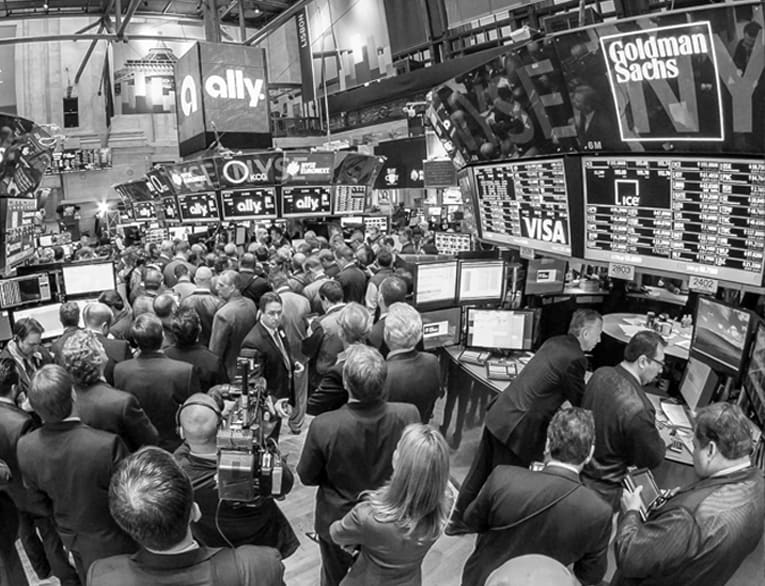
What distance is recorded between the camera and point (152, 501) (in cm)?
168

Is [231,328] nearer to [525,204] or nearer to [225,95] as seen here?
[525,204]

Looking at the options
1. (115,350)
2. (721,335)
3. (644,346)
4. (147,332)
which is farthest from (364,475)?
(115,350)

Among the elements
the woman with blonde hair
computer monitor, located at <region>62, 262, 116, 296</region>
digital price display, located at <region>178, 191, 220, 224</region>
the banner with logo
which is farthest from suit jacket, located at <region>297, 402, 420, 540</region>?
the banner with logo

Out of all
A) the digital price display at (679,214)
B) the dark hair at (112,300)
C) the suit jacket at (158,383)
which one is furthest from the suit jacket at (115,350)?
the digital price display at (679,214)

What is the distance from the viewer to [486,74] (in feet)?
13.9

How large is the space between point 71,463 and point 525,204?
11.2 feet

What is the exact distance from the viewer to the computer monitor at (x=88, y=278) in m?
6.29

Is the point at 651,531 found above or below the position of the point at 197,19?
below

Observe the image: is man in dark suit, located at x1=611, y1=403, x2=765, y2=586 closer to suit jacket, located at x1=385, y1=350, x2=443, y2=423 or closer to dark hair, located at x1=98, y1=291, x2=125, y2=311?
suit jacket, located at x1=385, y1=350, x2=443, y2=423

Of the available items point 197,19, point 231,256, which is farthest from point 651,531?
point 197,19

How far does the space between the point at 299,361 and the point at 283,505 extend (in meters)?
1.58

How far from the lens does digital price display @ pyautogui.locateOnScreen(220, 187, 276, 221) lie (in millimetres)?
7258

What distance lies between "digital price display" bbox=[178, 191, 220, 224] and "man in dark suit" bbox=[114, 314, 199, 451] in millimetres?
3878

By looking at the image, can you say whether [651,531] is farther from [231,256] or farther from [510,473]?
[231,256]
